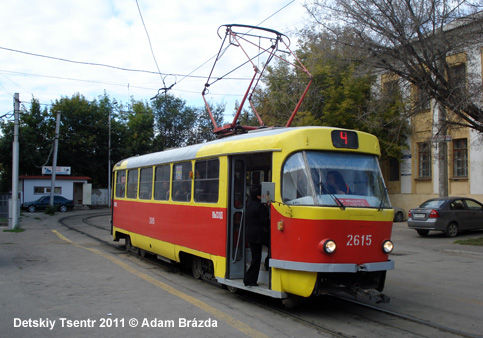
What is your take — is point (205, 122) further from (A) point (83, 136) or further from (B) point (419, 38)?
(B) point (419, 38)

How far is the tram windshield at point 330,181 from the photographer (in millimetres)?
6418

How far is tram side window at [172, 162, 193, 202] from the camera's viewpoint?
366 inches

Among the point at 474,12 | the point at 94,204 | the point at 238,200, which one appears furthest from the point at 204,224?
the point at 94,204

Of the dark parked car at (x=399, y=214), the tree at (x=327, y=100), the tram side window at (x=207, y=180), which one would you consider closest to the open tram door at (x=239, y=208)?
the tram side window at (x=207, y=180)

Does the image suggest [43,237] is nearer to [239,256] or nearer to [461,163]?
[239,256]

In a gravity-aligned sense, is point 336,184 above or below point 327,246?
above

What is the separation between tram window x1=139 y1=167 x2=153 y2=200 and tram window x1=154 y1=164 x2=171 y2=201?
1.26ft

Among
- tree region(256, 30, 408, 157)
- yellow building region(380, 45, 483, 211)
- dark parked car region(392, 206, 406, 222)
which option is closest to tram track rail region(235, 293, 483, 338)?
yellow building region(380, 45, 483, 211)

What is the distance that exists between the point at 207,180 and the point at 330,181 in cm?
276

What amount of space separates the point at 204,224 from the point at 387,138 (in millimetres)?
19098

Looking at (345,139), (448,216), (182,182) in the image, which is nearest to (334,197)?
(345,139)

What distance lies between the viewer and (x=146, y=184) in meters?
11.9

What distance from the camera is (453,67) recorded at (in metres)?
16.4

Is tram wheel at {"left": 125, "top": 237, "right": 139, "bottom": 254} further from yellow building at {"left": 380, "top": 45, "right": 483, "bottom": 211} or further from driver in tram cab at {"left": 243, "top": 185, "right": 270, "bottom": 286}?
yellow building at {"left": 380, "top": 45, "right": 483, "bottom": 211}
